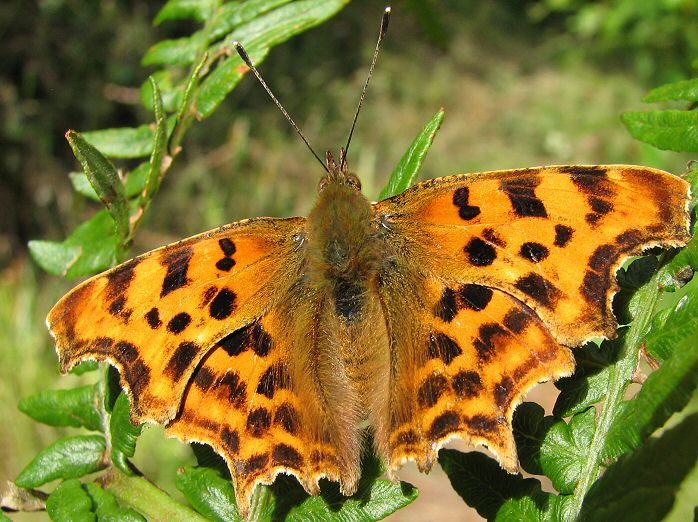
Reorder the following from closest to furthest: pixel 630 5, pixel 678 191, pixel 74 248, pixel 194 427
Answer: pixel 678 191 → pixel 194 427 → pixel 74 248 → pixel 630 5

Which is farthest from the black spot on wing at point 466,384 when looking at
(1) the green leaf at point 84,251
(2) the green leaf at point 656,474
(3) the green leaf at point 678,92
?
(1) the green leaf at point 84,251

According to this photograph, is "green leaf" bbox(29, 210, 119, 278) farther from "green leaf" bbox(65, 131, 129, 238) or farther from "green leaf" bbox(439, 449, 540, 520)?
"green leaf" bbox(439, 449, 540, 520)

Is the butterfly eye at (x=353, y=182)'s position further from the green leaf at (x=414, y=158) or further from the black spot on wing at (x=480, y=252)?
the black spot on wing at (x=480, y=252)

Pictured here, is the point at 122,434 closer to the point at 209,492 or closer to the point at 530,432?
the point at 209,492

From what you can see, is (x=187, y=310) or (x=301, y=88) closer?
(x=187, y=310)

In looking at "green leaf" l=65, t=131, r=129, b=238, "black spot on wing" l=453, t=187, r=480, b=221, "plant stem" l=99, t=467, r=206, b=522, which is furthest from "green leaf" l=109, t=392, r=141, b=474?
"black spot on wing" l=453, t=187, r=480, b=221

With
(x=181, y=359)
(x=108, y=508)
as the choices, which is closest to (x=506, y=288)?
(x=181, y=359)

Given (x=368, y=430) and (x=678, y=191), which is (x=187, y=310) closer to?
(x=368, y=430)

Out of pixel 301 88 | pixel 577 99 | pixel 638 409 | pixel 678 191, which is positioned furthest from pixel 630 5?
pixel 638 409
